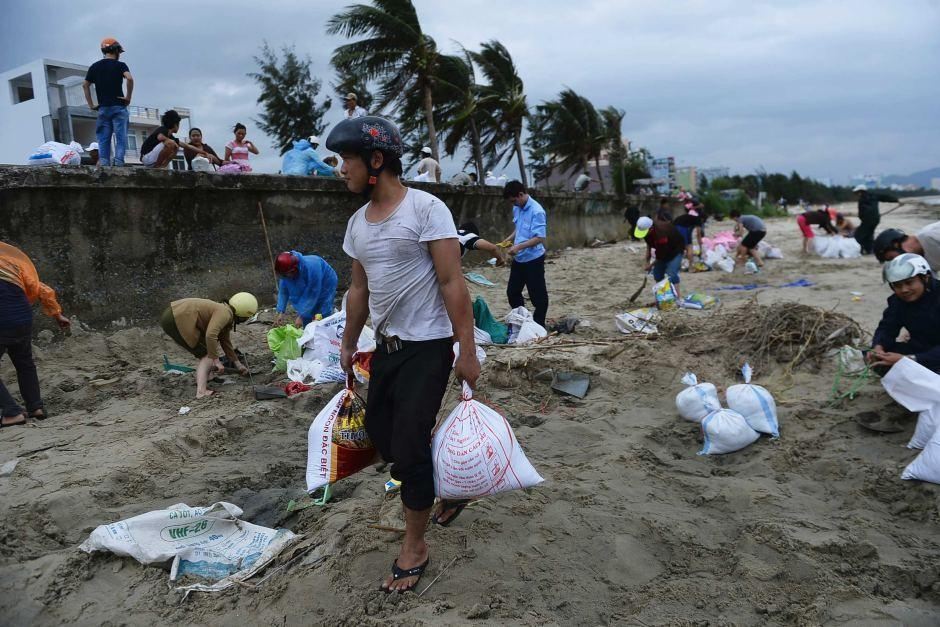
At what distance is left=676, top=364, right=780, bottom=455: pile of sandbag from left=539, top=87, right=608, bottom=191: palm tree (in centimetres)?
2363

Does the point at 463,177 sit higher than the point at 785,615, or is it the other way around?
the point at 463,177

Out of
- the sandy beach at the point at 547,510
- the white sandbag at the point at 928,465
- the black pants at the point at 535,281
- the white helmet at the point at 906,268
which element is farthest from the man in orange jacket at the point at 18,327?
the white helmet at the point at 906,268

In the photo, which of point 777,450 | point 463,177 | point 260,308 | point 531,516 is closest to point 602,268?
point 463,177

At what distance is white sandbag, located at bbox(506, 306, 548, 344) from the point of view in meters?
6.31

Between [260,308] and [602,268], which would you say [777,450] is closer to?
[260,308]

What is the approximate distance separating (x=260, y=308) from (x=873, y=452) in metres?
6.41

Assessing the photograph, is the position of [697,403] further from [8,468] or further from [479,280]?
[479,280]

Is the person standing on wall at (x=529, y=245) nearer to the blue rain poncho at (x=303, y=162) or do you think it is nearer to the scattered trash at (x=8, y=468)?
the blue rain poncho at (x=303, y=162)

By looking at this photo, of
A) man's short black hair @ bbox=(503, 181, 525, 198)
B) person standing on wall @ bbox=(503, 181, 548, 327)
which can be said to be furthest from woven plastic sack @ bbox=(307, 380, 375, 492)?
man's short black hair @ bbox=(503, 181, 525, 198)

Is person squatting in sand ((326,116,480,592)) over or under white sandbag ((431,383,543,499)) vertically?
over

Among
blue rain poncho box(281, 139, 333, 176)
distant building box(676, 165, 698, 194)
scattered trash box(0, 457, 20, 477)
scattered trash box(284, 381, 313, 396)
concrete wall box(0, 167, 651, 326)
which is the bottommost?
scattered trash box(0, 457, 20, 477)

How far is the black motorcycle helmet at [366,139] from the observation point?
2.30 metres

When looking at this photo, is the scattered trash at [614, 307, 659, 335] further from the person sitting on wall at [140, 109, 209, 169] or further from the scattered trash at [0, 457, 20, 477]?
the person sitting on wall at [140, 109, 209, 169]

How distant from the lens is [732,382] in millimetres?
5105
